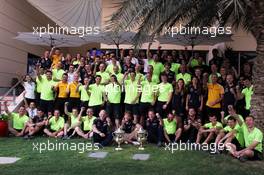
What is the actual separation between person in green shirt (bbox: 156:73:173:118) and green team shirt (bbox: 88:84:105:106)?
192cm

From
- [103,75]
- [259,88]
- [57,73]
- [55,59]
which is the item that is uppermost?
[55,59]

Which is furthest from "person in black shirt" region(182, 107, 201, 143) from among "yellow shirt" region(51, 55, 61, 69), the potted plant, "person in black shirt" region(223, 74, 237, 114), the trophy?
"yellow shirt" region(51, 55, 61, 69)

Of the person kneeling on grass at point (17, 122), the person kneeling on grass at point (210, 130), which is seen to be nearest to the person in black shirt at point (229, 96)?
the person kneeling on grass at point (210, 130)

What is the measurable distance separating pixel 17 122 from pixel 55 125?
143 cm

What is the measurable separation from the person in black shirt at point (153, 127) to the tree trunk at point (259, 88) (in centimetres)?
299

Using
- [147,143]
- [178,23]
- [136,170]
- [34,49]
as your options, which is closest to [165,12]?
[178,23]

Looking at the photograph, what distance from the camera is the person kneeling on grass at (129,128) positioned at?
12656 millimetres

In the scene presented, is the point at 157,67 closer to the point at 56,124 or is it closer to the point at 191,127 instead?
the point at 191,127

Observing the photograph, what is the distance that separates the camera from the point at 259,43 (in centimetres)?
1065

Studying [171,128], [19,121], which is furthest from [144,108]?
[19,121]

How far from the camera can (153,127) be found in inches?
500

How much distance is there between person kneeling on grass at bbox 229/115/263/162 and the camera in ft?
33.8

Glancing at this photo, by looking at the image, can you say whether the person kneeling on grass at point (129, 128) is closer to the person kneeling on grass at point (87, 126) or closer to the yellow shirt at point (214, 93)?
the person kneeling on grass at point (87, 126)

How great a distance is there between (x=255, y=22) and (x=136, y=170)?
184 inches
